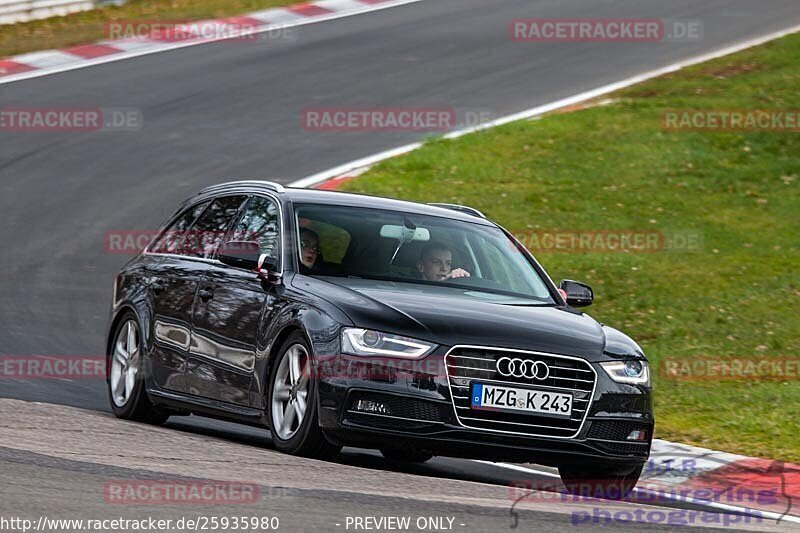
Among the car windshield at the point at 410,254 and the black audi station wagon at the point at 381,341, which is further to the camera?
the car windshield at the point at 410,254

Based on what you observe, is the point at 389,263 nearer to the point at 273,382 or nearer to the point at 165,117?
the point at 273,382

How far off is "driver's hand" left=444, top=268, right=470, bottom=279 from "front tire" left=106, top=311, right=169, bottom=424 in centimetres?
242

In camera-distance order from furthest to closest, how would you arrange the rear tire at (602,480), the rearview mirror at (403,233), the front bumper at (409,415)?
the rearview mirror at (403,233) → the rear tire at (602,480) → the front bumper at (409,415)

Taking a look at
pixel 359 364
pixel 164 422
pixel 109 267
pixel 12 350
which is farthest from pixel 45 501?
pixel 109 267

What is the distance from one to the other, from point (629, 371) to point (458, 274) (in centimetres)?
135

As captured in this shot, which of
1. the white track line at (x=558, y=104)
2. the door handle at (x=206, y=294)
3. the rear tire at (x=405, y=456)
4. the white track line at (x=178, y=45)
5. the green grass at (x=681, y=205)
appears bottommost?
the green grass at (x=681, y=205)

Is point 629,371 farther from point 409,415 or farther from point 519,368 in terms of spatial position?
point 409,415

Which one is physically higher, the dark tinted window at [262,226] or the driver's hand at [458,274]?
the dark tinted window at [262,226]

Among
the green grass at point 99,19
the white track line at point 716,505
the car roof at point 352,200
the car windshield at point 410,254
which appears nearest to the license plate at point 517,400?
the car windshield at point 410,254

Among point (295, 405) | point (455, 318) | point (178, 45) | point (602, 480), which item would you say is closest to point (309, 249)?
point (295, 405)

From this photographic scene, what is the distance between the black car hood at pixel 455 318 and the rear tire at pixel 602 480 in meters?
0.71

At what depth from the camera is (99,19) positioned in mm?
29266

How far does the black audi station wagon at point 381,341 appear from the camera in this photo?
323 inches

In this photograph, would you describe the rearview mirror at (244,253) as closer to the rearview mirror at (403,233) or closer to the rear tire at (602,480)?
the rearview mirror at (403,233)
